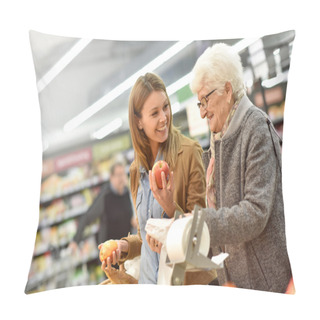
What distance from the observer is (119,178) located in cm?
178

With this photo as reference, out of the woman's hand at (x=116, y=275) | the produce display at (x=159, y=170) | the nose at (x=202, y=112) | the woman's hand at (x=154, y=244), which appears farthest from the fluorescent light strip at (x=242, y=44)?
the woman's hand at (x=116, y=275)

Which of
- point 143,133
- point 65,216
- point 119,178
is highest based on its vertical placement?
point 143,133

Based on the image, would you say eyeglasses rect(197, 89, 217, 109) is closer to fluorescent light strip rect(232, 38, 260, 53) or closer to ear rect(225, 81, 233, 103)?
ear rect(225, 81, 233, 103)

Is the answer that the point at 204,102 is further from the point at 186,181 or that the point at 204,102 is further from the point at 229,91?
the point at 186,181

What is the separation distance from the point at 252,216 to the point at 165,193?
0.99 ft

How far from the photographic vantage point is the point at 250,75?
175 centimetres

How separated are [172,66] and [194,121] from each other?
0.21m

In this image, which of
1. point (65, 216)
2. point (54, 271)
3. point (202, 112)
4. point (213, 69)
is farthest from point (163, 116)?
point (54, 271)

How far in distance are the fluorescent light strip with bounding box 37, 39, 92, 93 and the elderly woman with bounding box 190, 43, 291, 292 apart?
19.6 inches

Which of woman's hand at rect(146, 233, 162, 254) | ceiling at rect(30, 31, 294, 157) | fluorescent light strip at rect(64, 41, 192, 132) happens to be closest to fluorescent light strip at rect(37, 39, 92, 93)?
ceiling at rect(30, 31, 294, 157)

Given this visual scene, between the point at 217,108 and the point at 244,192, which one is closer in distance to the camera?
the point at 244,192

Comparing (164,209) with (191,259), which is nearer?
(191,259)

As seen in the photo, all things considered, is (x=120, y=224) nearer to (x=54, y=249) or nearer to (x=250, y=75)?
(x=54, y=249)

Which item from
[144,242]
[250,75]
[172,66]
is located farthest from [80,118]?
[250,75]
